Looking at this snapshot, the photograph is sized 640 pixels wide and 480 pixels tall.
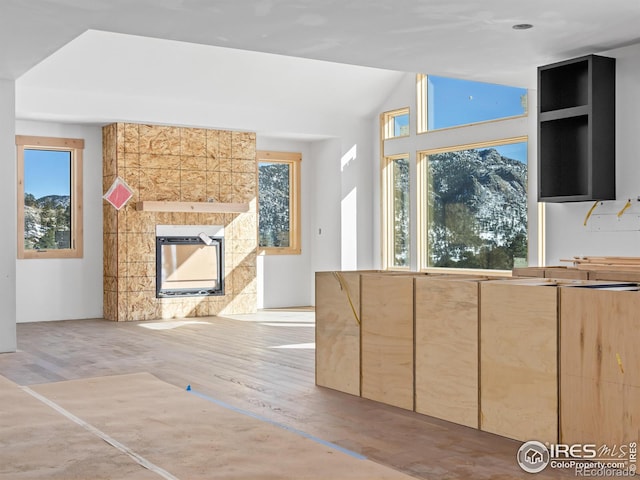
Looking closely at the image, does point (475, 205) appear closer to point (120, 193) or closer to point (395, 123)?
point (395, 123)

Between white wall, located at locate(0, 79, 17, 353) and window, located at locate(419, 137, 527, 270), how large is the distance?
5.27 m

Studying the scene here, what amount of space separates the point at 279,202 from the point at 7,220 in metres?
4.95

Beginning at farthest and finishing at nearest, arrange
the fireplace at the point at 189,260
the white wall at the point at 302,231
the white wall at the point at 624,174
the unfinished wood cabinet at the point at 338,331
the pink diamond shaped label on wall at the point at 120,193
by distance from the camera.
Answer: the fireplace at the point at 189,260
the white wall at the point at 302,231
the pink diamond shaped label on wall at the point at 120,193
the white wall at the point at 624,174
the unfinished wood cabinet at the point at 338,331

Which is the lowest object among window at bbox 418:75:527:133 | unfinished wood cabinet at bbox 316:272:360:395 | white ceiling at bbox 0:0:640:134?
unfinished wood cabinet at bbox 316:272:360:395

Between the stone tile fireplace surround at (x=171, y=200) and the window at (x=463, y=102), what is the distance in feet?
7.80

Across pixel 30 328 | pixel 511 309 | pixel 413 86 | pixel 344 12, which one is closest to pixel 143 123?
pixel 30 328

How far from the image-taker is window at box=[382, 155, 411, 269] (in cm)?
1081

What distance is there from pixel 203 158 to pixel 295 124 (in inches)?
54.4

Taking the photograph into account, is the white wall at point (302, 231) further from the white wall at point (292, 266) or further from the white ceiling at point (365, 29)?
the white ceiling at point (365, 29)

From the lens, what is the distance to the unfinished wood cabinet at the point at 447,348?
425 centimetres

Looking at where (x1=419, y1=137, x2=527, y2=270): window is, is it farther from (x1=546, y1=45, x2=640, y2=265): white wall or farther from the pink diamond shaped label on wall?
the pink diamond shaped label on wall

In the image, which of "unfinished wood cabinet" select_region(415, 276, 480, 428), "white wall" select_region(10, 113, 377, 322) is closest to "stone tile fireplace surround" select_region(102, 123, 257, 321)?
"white wall" select_region(10, 113, 377, 322)

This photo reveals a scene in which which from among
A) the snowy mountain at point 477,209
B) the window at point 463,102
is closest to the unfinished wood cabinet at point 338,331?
the snowy mountain at point 477,209

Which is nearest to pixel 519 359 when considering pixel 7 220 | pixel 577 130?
pixel 577 130
